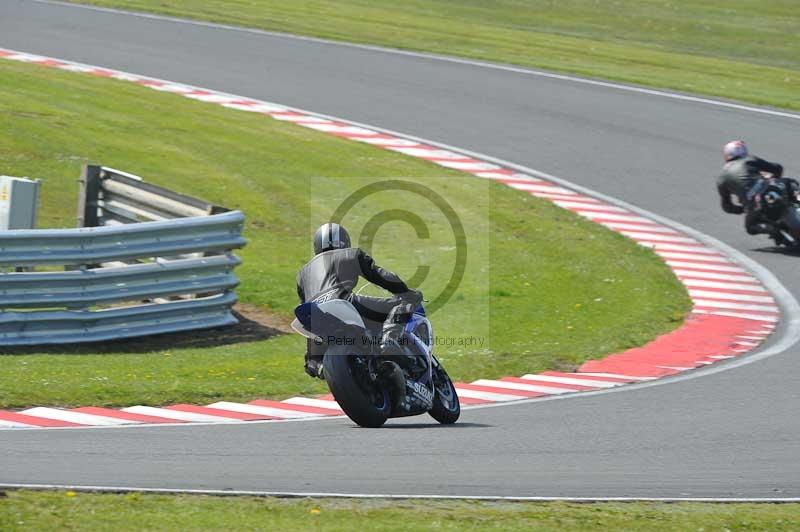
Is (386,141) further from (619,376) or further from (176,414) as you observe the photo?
(176,414)

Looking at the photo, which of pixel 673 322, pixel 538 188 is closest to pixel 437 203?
pixel 538 188

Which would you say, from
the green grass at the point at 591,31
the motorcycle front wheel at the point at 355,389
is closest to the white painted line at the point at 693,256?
the motorcycle front wheel at the point at 355,389

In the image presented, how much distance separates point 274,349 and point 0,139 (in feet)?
25.5

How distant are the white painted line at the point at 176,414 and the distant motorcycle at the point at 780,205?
999cm

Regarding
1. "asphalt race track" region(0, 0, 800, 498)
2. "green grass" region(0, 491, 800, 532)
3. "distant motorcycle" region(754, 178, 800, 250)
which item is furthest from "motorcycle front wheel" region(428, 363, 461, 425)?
"distant motorcycle" region(754, 178, 800, 250)

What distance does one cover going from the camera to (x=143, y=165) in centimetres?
1953

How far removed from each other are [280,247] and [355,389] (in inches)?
318

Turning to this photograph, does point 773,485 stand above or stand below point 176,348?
above

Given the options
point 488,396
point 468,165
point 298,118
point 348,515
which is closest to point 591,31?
point 298,118

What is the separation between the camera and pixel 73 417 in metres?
10.2

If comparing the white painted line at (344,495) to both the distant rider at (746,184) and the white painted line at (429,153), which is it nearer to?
the distant rider at (746,184)

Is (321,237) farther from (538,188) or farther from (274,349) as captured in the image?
(538,188)

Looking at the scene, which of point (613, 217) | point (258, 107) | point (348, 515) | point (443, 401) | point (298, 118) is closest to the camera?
point (348, 515)

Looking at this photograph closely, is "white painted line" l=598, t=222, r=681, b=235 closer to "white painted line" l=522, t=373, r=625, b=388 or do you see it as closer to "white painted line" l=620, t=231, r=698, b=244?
"white painted line" l=620, t=231, r=698, b=244
